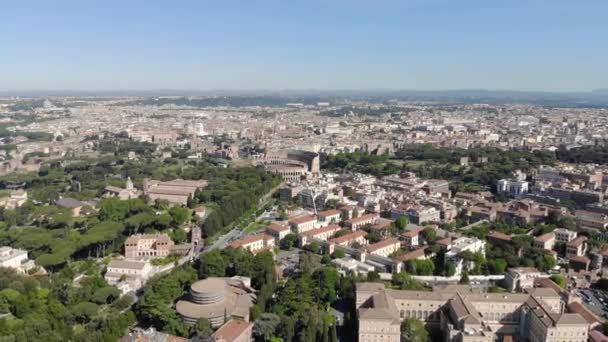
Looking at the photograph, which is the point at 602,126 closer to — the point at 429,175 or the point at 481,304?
the point at 429,175

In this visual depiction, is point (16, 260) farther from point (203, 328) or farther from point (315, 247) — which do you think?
point (315, 247)

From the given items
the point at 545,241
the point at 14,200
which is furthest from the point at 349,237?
the point at 14,200

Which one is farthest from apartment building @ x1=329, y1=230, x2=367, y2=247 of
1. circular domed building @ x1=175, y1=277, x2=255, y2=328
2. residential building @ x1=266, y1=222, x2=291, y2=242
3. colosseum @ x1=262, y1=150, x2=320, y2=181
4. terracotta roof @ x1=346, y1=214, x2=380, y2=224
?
colosseum @ x1=262, y1=150, x2=320, y2=181

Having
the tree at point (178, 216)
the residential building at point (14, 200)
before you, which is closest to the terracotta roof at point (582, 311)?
the tree at point (178, 216)

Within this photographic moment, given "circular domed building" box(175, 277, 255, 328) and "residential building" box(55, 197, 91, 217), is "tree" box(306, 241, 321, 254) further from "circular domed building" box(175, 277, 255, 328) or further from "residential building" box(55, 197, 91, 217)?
"residential building" box(55, 197, 91, 217)

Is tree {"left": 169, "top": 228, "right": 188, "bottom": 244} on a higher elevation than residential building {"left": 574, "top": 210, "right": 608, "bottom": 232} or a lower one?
lower

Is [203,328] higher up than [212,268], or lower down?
lower down

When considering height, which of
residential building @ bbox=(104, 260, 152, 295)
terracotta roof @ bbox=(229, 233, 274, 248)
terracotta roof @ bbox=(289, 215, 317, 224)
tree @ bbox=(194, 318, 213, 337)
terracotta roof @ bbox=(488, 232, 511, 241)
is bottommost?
residential building @ bbox=(104, 260, 152, 295)
